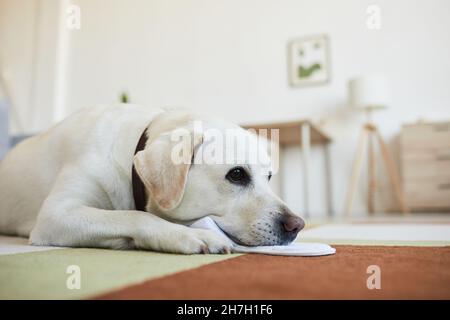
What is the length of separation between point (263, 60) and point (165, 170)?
4983mm

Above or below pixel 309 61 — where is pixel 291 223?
below

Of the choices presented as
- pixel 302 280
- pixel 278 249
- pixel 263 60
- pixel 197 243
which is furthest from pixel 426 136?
pixel 302 280

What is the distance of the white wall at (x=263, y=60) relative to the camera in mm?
5195

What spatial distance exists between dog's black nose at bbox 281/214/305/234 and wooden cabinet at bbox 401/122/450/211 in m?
3.82

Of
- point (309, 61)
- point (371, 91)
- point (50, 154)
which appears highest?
A: point (309, 61)

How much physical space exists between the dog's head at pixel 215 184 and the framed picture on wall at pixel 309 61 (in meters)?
4.51

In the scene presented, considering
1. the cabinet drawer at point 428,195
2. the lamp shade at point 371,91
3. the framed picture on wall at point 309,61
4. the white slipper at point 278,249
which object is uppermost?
the framed picture on wall at point 309,61

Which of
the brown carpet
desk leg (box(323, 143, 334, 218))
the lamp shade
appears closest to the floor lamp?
the lamp shade

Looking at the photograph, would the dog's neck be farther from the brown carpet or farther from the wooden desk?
the wooden desk

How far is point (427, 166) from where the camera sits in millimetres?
4613

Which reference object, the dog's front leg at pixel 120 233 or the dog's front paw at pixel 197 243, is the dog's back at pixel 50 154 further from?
the dog's front paw at pixel 197 243

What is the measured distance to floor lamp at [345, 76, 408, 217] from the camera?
15.4 ft

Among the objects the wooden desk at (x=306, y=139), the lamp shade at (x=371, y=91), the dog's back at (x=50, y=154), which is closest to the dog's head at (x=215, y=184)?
the dog's back at (x=50, y=154)

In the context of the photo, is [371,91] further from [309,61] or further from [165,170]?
[165,170]
